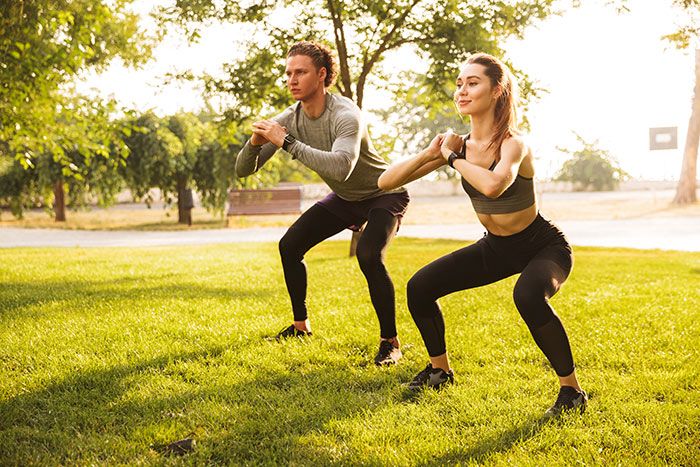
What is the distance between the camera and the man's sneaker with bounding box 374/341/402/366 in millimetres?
4660

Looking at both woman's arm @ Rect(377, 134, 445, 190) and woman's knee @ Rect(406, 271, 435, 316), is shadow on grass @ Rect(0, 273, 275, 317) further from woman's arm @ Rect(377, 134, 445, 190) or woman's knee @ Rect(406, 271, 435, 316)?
woman's arm @ Rect(377, 134, 445, 190)

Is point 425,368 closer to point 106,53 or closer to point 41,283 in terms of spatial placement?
point 41,283

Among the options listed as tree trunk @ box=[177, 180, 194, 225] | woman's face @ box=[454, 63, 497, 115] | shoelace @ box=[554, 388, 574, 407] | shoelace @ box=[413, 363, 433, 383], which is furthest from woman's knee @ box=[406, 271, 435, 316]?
tree trunk @ box=[177, 180, 194, 225]

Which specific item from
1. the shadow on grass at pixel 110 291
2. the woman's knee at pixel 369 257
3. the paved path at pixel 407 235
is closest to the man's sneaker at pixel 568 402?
the woman's knee at pixel 369 257

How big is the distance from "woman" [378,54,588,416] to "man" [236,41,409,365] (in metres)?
0.69

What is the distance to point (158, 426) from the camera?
3.48m

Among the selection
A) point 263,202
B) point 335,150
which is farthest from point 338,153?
point 263,202

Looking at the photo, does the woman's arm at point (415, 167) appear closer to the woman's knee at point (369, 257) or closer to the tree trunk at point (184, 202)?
the woman's knee at point (369, 257)

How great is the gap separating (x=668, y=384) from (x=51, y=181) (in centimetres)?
2325

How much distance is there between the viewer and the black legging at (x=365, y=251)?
480 centimetres

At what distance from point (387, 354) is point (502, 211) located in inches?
60.4

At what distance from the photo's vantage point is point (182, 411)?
12.2ft

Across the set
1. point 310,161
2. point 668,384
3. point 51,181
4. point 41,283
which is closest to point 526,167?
point 310,161

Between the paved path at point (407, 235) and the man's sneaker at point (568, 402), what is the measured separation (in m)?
11.6
